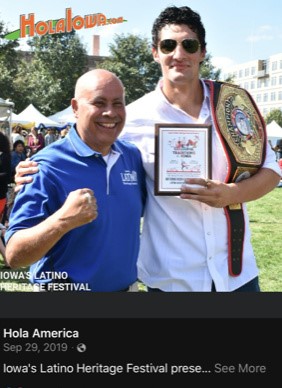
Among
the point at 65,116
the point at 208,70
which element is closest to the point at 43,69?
the point at 65,116

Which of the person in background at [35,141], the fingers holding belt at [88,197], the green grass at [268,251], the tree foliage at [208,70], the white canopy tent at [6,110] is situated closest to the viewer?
the fingers holding belt at [88,197]

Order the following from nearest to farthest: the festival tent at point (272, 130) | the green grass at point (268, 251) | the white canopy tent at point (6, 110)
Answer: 1. the white canopy tent at point (6, 110)
2. the festival tent at point (272, 130)
3. the green grass at point (268, 251)

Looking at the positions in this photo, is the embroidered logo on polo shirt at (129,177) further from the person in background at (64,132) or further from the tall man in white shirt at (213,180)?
the person in background at (64,132)

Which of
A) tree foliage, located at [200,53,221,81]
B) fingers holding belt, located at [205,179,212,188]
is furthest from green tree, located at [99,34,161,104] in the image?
fingers holding belt, located at [205,179,212,188]

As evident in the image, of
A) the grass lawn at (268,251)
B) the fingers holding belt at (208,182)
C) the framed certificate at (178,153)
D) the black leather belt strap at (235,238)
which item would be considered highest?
the framed certificate at (178,153)

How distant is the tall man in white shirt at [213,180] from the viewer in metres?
1.17

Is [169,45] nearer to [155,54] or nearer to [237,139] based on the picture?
[155,54]

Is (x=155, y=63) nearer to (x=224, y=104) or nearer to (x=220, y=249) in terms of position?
(x=224, y=104)

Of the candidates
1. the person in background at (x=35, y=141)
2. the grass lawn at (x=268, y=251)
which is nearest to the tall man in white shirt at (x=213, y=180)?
the person in background at (x=35, y=141)

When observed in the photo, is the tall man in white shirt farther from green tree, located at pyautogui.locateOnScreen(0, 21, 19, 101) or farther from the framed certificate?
green tree, located at pyautogui.locateOnScreen(0, 21, 19, 101)

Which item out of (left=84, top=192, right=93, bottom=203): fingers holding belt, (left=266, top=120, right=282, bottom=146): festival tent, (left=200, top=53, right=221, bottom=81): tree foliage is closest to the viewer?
(left=84, top=192, right=93, bottom=203): fingers holding belt

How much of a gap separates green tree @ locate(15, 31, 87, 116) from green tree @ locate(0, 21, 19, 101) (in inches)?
0.6

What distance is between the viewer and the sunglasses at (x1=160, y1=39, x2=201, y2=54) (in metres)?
1.15

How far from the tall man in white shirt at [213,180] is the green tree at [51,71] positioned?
0.18m
